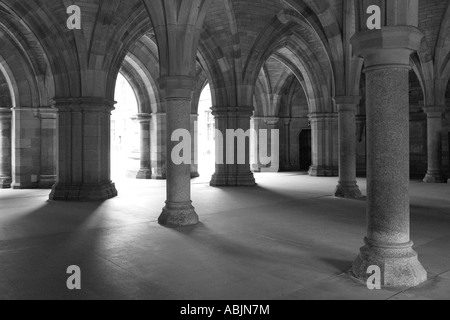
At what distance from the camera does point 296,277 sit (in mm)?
4148

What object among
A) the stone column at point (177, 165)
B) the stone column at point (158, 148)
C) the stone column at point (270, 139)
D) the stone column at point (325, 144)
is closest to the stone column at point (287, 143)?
the stone column at point (270, 139)

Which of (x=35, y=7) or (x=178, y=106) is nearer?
(x=178, y=106)

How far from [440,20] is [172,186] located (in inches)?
423

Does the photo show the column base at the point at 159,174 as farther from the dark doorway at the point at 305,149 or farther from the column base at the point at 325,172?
the dark doorway at the point at 305,149

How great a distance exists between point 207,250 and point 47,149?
411 inches

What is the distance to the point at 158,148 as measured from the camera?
17.2 m

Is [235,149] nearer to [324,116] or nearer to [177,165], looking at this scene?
[324,116]

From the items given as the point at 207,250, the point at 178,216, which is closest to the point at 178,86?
the point at 178,216

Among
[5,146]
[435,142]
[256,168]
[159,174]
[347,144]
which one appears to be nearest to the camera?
[347,144]

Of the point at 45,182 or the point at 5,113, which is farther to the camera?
the point at 5,113

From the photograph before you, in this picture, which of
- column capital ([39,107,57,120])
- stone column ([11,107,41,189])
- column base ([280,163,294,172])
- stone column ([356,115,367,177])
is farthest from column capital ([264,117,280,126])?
stone column ([11,107,41,189])
